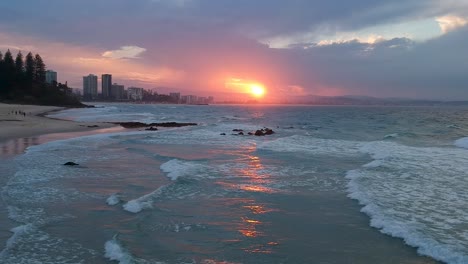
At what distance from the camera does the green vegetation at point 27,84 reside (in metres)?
94.4

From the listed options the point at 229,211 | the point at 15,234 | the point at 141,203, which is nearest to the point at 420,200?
the point at 229,211

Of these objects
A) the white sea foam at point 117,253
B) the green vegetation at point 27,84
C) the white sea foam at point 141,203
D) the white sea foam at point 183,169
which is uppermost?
the green vegetation at point 27,84

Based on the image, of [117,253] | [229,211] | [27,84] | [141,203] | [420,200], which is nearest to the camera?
[117,253]

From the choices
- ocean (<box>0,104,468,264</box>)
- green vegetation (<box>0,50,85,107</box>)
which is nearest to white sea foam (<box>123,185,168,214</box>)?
ocean (<box>0,104,468,264</box>)

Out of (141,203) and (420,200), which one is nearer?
(141,203)

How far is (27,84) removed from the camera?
102 m

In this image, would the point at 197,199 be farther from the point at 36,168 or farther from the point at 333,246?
the point at 36,168

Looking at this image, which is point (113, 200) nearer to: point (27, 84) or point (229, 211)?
point (229, 211)

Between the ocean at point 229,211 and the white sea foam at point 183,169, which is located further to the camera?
the white sea foam at point 183,169

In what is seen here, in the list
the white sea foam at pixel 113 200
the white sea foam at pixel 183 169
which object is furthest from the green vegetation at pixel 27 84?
the white sea foam at pixel 113 200

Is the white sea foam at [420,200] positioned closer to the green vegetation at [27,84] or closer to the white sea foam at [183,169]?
the white sea foam at [183,169]

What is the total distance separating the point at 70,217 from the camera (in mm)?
8992

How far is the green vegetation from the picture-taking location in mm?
94438

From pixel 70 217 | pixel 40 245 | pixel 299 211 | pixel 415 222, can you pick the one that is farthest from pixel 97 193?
pixel 415 222
